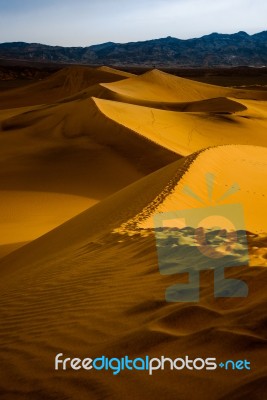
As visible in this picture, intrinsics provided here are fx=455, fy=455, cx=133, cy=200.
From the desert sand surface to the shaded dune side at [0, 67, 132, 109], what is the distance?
23.2 metres

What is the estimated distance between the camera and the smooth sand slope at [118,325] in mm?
2625

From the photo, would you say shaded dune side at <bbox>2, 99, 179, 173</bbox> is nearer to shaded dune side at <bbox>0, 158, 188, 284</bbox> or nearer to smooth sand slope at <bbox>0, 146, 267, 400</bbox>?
shaded dune side at <bbox>0, 158, 188, 284</bbox>

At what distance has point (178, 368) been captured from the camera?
2684mm

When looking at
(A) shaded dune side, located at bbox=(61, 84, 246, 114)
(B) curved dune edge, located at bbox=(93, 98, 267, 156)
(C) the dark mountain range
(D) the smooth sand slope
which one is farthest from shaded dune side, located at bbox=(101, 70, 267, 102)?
(C) the dark mountain range

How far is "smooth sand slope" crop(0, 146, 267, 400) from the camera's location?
262 cm

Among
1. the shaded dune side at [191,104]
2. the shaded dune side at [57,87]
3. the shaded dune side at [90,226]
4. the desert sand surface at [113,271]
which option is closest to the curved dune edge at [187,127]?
the desert sand surface at [113,271]

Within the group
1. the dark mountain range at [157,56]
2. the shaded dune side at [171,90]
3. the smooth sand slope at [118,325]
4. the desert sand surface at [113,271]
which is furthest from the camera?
the dark mountain range at [157,56]

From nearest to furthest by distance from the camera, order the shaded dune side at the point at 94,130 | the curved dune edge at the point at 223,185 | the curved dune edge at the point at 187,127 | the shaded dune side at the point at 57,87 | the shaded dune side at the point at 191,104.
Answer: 1. the curved dune edge at the point at 223,185
2. the shaded dune side at the point at 94,130
3. the curved dune edge at the point at 187,127
4. the shaded dune side at the point at 191,104
5. the shaded dune side at the point at 57,87

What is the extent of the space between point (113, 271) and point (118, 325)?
1259mm

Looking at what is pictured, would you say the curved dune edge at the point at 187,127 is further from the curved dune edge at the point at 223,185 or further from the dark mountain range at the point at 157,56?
the dark mountain range at the point at 157,56

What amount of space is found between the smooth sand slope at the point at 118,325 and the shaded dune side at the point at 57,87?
34985mm

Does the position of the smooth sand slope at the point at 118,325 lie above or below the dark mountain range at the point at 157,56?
below

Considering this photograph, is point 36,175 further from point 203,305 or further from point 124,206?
point 203,305

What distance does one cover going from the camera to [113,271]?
15.2 feet
